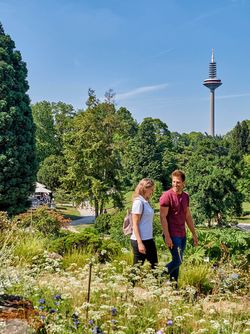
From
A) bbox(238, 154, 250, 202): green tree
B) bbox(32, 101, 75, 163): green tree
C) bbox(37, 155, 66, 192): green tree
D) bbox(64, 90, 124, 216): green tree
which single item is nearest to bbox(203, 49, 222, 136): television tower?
bbox(32, 101, 75, 163): green tree

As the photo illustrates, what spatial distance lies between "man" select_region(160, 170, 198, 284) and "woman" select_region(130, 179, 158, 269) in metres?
Result: 0.20

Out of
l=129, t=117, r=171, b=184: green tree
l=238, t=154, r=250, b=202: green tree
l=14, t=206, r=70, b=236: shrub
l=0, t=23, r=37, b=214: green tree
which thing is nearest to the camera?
l=14, t=206, r=70, b=236: shrub

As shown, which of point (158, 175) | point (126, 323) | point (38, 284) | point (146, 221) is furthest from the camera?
point (158, 175)

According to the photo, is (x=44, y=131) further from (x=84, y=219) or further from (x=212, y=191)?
(x=212, y=191)

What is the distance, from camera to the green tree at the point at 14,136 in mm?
22391

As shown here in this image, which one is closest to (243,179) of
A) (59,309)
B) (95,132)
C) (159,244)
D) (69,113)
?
(95,132)

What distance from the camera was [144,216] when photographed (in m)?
5.47

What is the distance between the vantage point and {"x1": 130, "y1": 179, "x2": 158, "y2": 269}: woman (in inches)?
210

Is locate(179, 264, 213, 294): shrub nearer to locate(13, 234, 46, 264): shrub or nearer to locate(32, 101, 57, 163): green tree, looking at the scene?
locate(13, 234, 46, 264): shrub

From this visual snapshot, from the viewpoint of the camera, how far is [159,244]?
830cm

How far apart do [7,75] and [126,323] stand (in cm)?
2145

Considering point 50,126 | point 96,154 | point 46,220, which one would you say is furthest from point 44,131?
point 46,220

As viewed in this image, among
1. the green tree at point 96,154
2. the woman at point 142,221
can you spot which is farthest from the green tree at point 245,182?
the woman at point 142,221

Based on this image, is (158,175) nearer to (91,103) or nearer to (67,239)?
(91,103)
